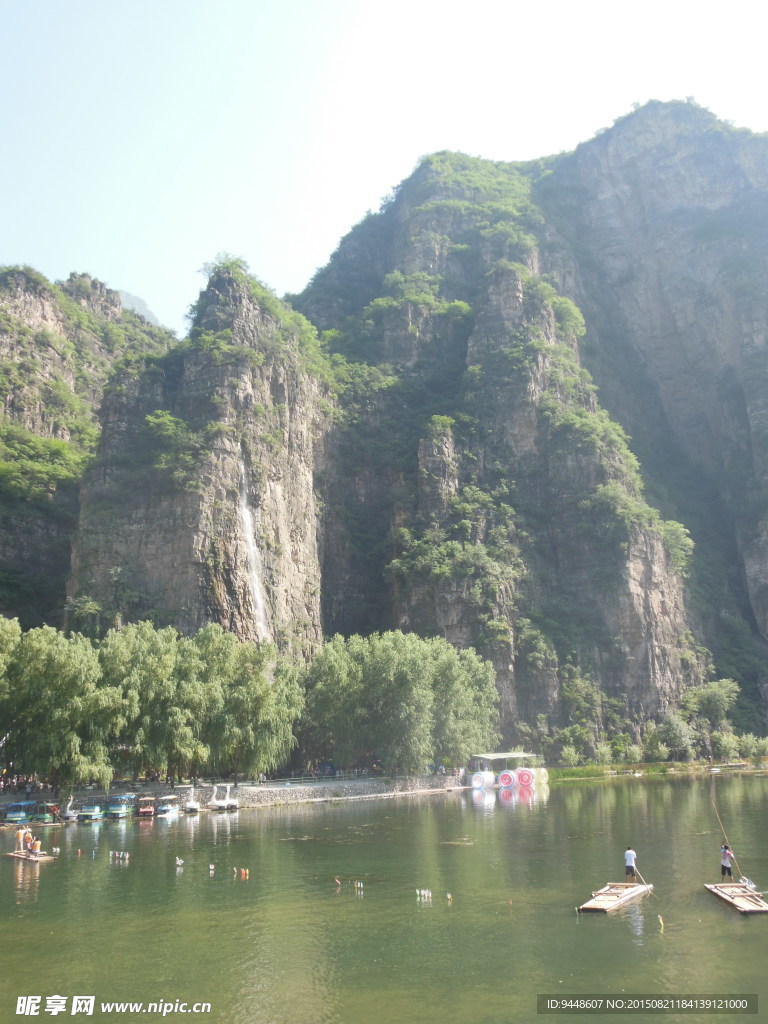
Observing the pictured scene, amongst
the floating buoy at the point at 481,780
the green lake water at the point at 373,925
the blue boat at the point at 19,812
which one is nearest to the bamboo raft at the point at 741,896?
the green lake water at the point at 373,925

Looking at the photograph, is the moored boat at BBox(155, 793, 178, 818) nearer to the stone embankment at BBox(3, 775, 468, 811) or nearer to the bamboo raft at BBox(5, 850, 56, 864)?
the stone embankment at BBox(3, 775, 468, 811)

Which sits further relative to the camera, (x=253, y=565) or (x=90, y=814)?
(x=253, y=565)

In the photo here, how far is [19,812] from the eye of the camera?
52.8 m

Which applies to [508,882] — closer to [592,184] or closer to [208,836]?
[208,836]

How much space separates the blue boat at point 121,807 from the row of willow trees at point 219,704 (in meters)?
1.55

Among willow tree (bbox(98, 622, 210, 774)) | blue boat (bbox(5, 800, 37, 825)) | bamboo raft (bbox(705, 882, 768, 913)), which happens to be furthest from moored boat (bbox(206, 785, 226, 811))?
bamboo raft (bbox(705, 882, 768, 913))

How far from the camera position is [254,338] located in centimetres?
10912

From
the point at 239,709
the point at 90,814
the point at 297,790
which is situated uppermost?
the point at 239,709

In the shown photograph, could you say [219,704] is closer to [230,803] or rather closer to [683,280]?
[230,803]

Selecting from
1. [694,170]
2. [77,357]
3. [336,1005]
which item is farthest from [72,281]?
[336,1005]

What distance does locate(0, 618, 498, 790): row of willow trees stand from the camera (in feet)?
173

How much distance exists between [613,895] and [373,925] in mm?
7848

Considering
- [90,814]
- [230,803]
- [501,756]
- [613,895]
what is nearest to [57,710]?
[90,814]

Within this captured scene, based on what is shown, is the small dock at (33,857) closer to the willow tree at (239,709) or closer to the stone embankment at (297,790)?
the stone embankment at (297,790)
